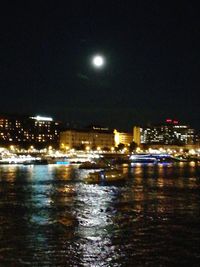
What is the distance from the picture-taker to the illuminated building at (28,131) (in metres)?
138

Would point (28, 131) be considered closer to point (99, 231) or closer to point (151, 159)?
point (151, 159)

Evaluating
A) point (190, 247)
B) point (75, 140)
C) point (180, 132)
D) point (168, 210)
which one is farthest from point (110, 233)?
point (180, 132)

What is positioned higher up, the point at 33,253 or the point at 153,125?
the point at 153,125

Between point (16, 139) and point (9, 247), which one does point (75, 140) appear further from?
point (9, 247)

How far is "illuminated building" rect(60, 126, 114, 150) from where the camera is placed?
138000mm

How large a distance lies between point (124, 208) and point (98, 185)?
621 inches

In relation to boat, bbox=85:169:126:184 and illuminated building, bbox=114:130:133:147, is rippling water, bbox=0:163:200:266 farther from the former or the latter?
illuminated building, bbox=114:130:133:147

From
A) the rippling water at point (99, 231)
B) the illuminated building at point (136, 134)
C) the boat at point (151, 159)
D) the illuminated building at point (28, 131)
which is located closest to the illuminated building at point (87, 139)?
the illuminated building at point (28, 131)

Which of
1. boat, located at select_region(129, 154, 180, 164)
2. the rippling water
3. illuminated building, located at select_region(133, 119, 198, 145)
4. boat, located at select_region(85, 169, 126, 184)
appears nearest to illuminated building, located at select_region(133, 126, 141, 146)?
illuminated building, located at select_region(133, 119, 198, 145)

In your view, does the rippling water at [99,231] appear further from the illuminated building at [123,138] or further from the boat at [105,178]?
the illuminated building at [123,138]

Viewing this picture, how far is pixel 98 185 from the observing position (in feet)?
A: 126

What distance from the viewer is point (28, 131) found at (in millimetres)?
140625

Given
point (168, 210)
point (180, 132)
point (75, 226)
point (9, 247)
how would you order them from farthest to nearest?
1. point (180, 132)
2. point (168, 210)
3. point (75, 226)
4. point (9, 247)

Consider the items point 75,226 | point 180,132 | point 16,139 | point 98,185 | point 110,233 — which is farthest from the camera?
point 180,132
